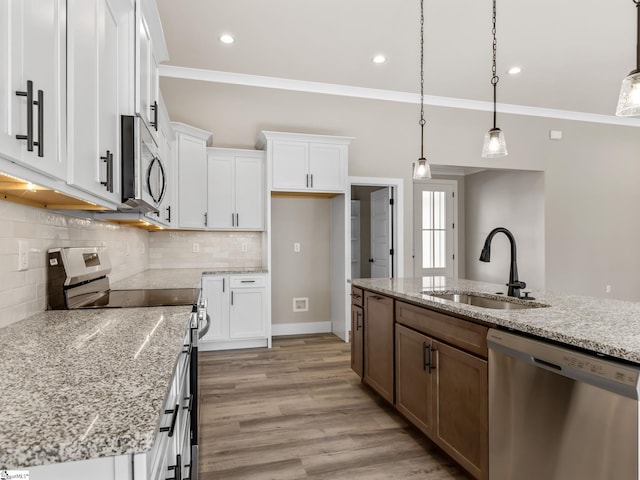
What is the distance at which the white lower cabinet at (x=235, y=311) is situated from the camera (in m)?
4.27

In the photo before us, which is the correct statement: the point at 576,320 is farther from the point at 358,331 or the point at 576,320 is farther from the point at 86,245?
the point at 86,245

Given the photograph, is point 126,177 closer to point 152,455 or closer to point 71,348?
point 71,348

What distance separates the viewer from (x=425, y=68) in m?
4.54

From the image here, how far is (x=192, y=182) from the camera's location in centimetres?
427

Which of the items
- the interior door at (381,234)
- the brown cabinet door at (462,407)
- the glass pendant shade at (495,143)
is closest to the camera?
the brown cabinet door at (462,407)

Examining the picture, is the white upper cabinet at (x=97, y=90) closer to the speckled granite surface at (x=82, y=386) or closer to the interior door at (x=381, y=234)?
the speckled granite surface at (x=82, y=386)

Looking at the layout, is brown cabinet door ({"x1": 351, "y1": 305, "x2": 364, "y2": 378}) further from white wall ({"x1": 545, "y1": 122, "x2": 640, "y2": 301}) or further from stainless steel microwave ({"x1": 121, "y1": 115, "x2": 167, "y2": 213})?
white wall ({"x1": 545, "y1": 122, "x2": 640, "y2": 301})

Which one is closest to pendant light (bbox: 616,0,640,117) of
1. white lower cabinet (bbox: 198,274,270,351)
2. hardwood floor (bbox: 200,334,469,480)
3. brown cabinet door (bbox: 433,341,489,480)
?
brown cabinet door (bbox: 433,341,489,480)

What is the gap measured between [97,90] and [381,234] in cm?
462

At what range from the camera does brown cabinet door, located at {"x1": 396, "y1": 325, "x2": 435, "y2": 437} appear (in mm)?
2217

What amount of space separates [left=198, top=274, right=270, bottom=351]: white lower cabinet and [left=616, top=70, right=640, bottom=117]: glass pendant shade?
347 centimetres

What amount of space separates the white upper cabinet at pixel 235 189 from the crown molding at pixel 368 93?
921 mm

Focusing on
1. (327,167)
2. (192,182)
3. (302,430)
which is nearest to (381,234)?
(327,167)

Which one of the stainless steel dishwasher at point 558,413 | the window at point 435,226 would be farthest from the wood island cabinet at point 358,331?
the window at point 435,226
